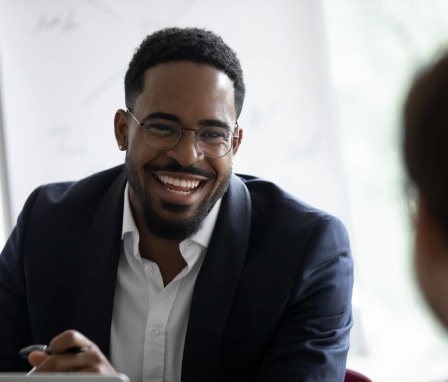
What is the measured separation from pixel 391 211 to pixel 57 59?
1436 millimetres

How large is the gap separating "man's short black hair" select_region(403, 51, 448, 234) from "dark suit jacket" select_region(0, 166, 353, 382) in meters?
0.96

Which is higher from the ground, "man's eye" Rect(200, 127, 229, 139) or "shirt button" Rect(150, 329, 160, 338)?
"man's eye" Rect(200, 127, 229, 139)

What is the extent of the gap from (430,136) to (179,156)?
3.61 feet

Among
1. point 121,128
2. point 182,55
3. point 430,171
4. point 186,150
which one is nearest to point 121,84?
point 121,128

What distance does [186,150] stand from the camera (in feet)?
5.91

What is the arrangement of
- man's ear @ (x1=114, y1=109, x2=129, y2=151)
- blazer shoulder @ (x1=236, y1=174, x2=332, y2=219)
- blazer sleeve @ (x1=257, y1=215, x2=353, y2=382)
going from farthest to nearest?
man's ear @ (x1=114, y1=109, x2=129, y2=151)
blazer shoulder @ (x1=236, y1=174, x2=332, y2=219)
blazer sleeve @ (x1=257, y1=215, x2=353, y2=382)

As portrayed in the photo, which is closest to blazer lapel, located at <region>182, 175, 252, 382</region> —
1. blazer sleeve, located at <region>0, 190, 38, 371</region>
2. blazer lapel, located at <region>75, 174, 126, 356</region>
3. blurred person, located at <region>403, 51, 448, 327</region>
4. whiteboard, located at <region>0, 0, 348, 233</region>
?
blazer lapel, located at <region>75, 174, 126, 356</region>

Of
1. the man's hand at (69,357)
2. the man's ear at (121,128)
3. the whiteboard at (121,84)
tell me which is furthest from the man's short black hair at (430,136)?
the whiteboard at (121,84)

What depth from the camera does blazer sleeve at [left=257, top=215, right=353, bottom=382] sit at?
169 cm

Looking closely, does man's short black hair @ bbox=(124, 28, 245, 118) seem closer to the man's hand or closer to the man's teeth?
the man's teeth

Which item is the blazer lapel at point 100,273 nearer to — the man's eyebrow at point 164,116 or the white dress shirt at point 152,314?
the white dress shirt at point 152,314

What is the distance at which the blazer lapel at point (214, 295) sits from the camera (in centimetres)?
176

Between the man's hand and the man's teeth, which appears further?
the man's teeth

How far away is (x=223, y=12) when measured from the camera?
2662mm
